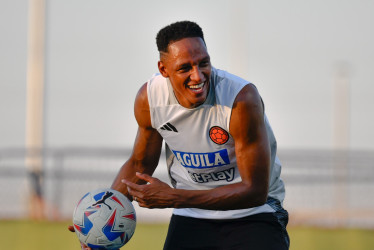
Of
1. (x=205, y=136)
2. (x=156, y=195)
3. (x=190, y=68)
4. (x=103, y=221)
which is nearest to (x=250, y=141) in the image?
(x=205, y=136)

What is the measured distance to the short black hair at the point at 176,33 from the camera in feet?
17.4

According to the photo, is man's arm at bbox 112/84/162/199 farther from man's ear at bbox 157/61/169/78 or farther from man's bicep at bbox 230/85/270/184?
man's bicep at bbox 230/85/270/184

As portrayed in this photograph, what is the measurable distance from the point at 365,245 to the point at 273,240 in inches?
339

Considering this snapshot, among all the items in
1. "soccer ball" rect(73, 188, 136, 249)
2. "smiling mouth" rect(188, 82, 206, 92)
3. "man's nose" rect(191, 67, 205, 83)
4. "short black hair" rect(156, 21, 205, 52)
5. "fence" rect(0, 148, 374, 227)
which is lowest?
"fence" rect(0, 148, 374, 227)

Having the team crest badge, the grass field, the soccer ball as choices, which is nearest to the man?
the team crest badge

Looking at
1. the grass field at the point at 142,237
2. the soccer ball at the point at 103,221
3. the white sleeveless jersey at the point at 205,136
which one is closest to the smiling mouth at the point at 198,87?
the white sleeveless jersey at the point at 205,136

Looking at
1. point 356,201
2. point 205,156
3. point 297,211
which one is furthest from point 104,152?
point 205,156

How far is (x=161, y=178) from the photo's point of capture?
19.2m

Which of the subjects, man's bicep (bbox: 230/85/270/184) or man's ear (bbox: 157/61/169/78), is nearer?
man's bicep (bbox: 230/85/270/184)

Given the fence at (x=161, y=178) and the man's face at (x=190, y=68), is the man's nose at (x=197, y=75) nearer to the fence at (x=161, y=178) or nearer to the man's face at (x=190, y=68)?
the man's face at (x=190, y=68)

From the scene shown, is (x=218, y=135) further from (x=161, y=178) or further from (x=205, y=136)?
(x=161, y=178)

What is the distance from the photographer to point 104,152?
742 inches

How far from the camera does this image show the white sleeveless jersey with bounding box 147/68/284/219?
17.7 feet

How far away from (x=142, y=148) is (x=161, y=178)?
13330mm
